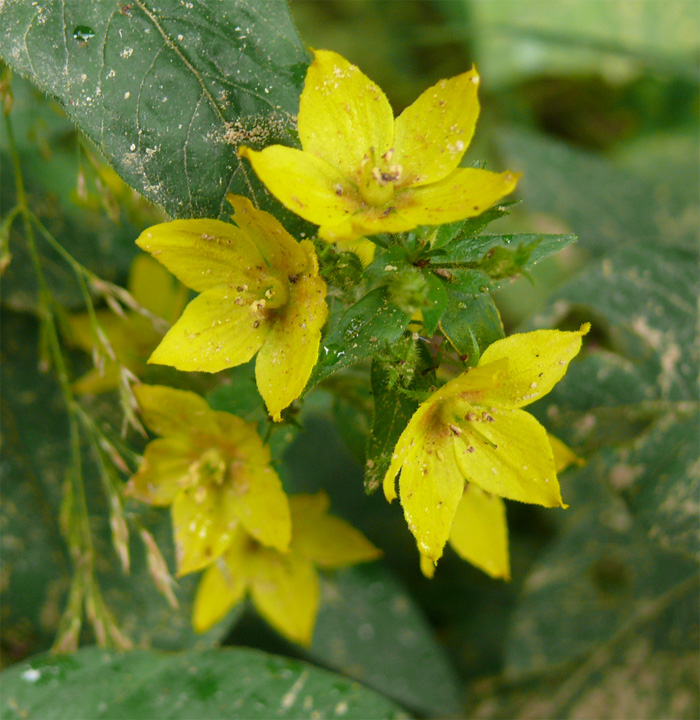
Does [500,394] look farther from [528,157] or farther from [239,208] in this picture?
[528,157]

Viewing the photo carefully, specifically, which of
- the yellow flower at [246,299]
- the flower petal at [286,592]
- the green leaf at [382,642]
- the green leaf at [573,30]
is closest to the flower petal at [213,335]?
the yellow flower at [246,299]

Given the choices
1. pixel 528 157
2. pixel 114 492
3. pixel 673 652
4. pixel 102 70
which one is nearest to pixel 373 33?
pixel 528 157

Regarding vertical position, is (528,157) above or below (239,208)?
below

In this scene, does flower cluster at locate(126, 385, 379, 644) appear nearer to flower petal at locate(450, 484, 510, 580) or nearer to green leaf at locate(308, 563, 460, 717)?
flower petal at locate(450, 484, 510, 580)

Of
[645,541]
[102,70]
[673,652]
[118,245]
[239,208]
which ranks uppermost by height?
[102,70]

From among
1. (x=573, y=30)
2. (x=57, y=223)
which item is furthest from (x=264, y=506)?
(x=573, y=30)

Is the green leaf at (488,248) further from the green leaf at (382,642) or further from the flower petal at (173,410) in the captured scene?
the green leaf at (382,642)
